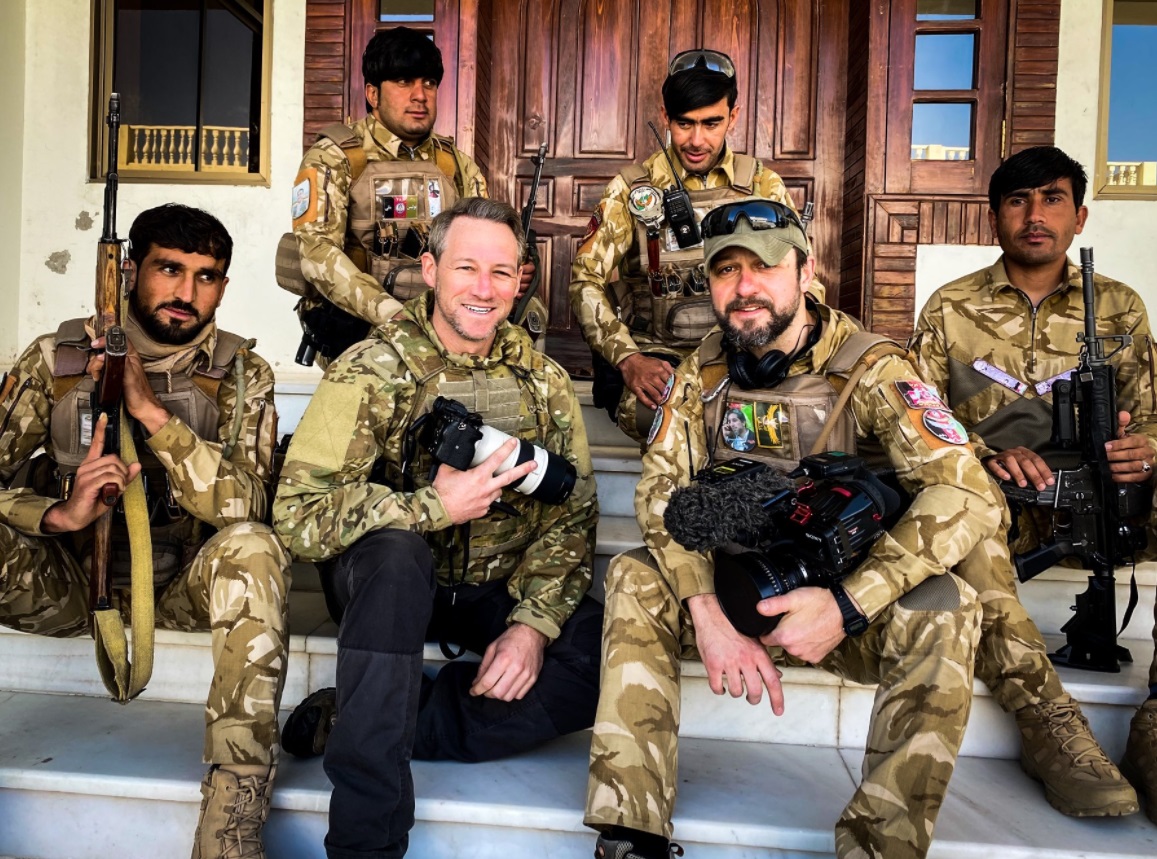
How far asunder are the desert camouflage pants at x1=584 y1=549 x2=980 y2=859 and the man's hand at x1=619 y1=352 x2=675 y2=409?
3.34 ft

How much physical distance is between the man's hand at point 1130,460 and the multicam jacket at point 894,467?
669mm

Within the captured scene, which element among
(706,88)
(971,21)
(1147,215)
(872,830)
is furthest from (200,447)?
(1147,215)

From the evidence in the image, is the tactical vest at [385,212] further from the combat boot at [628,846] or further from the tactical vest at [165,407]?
the combat boot at [628,846]

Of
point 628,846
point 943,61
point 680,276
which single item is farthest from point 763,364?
point 943,61

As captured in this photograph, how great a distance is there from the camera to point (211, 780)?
1.76 metres

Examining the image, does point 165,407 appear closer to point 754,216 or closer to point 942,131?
point 754,216

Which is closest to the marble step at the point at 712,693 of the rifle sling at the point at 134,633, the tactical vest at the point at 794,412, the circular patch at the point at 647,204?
the rifle sling at the point at 134,633

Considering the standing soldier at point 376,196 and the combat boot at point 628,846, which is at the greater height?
the standing soldier at point 376,196

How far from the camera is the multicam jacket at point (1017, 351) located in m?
2.70

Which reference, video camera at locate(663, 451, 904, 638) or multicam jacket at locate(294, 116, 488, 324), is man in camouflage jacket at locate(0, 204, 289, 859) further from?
video camera at locate(663, 451, 904, 638)

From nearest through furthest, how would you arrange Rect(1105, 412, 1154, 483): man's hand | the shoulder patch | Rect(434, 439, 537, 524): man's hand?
Rect(434, 439, 537, 524): man's hand, Rect(1105, 412, 1154, 483): man's hand, the shoulder patch

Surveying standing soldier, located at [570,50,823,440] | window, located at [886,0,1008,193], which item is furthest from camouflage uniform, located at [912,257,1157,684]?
window, located at [886,0,1008,193]

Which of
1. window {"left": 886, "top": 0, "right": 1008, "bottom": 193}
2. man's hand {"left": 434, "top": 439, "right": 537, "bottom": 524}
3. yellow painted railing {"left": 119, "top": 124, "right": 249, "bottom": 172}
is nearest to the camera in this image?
man's hand {"left": 434, "top": 439, "right": 537, "bottom": 524}

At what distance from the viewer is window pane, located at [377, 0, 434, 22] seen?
4.39 m
